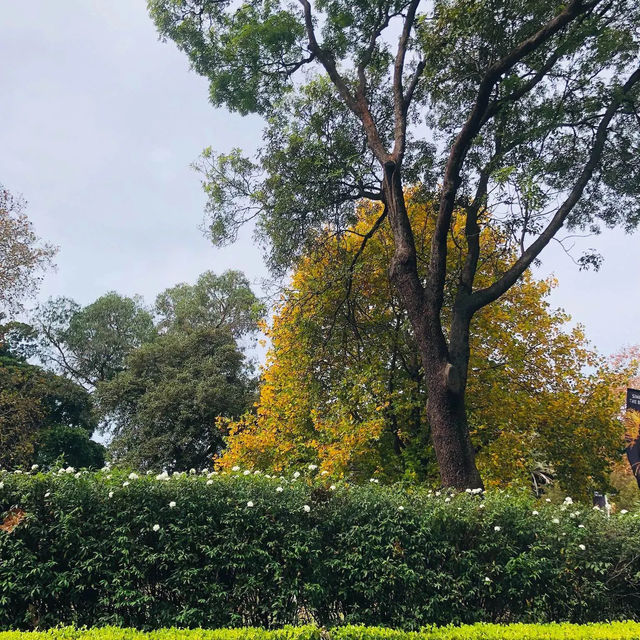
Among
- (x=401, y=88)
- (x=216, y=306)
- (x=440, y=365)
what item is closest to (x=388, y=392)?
(x=440, y=365)

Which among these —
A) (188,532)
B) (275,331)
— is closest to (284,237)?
(275,331)

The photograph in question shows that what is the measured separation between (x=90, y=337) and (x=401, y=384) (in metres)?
23.1

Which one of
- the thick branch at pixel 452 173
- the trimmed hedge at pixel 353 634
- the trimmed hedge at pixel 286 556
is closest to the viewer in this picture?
the trimmed hedge at pixel 353 634

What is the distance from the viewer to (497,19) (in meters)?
8.13

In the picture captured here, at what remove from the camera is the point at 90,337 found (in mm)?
28453

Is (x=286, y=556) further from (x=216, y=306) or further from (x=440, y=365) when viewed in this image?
(x=216, y=306)

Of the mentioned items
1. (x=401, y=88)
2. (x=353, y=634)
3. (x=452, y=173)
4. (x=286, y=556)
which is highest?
(x=401, y=88)

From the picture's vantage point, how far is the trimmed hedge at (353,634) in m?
3.64

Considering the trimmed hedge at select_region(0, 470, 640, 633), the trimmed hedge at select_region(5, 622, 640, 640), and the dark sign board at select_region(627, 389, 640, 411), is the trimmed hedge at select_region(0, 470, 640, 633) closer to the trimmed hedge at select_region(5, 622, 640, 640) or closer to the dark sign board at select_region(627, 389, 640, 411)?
the trimmed hedge at select_region(5, 622, 640, 640)

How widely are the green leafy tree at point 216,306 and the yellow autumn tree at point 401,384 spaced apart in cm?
1694

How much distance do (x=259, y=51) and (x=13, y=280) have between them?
→ 400 inches

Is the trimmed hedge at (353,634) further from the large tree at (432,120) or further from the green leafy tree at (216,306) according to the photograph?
the green leafy tree at (216,306)

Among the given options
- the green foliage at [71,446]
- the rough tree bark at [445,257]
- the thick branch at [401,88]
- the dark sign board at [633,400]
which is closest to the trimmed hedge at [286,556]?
the rough tree bark at [445,257]

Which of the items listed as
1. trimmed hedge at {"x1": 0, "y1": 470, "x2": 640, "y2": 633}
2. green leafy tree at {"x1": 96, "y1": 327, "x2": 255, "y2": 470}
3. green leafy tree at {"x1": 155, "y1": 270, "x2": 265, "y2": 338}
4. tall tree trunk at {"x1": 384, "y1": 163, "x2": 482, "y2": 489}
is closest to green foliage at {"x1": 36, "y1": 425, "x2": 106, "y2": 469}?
green leafy tree at {"x1": 96, "y1": 327, "x2": 255, "y2": 470}
